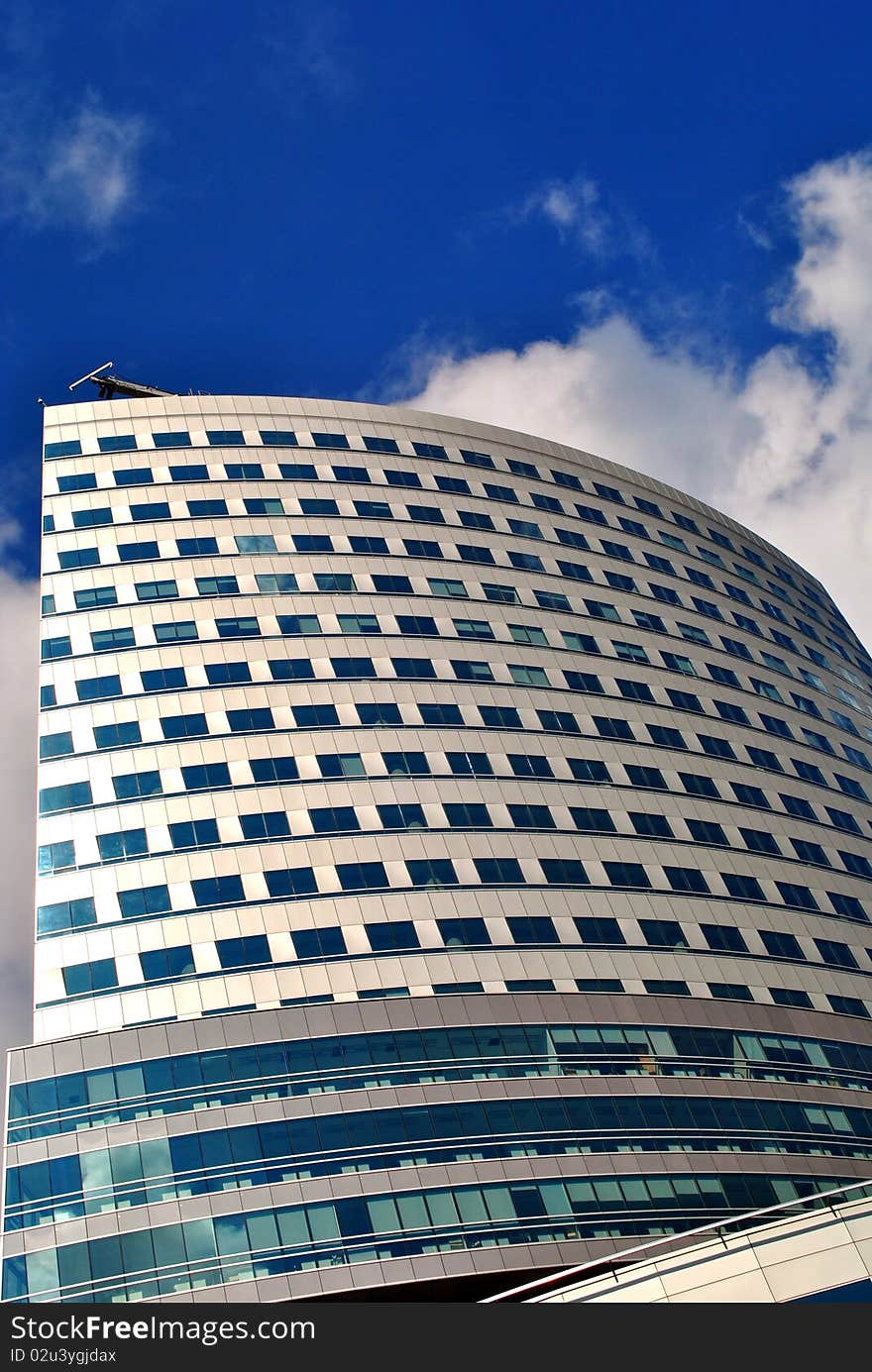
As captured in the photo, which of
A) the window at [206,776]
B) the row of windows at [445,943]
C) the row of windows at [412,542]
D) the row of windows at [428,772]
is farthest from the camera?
the row of windows at [412,542]

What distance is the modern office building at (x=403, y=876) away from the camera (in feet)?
203

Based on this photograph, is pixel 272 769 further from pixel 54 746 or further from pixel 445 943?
pixel 445 943

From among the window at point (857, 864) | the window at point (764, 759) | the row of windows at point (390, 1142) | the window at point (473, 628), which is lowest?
the row of windows at point (390, 1142)

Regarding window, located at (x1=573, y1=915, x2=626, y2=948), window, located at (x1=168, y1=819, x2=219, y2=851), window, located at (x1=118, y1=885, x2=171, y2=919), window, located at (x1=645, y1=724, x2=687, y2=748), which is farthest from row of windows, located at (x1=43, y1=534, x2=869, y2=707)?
window, located at (x1=573, y1=915, x2=626, y2=948)

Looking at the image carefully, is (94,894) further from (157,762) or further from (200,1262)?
(200,1262)

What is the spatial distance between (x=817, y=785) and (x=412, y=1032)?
43.6m

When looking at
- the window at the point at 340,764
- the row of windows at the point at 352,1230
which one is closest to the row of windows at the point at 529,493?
the window at the point at 340,764

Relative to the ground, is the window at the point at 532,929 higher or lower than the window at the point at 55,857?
lower

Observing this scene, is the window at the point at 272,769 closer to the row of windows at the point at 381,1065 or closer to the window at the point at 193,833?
the window at the point at 193,833

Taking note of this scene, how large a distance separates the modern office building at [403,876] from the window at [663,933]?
22 cm

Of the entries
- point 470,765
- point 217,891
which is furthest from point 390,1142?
point 470,765

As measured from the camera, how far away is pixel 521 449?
4235 inches

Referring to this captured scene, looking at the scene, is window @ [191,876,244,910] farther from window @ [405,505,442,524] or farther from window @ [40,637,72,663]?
window @ [405,505,442,524]

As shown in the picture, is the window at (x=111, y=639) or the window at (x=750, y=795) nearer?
the window at (x=111, y=639)
